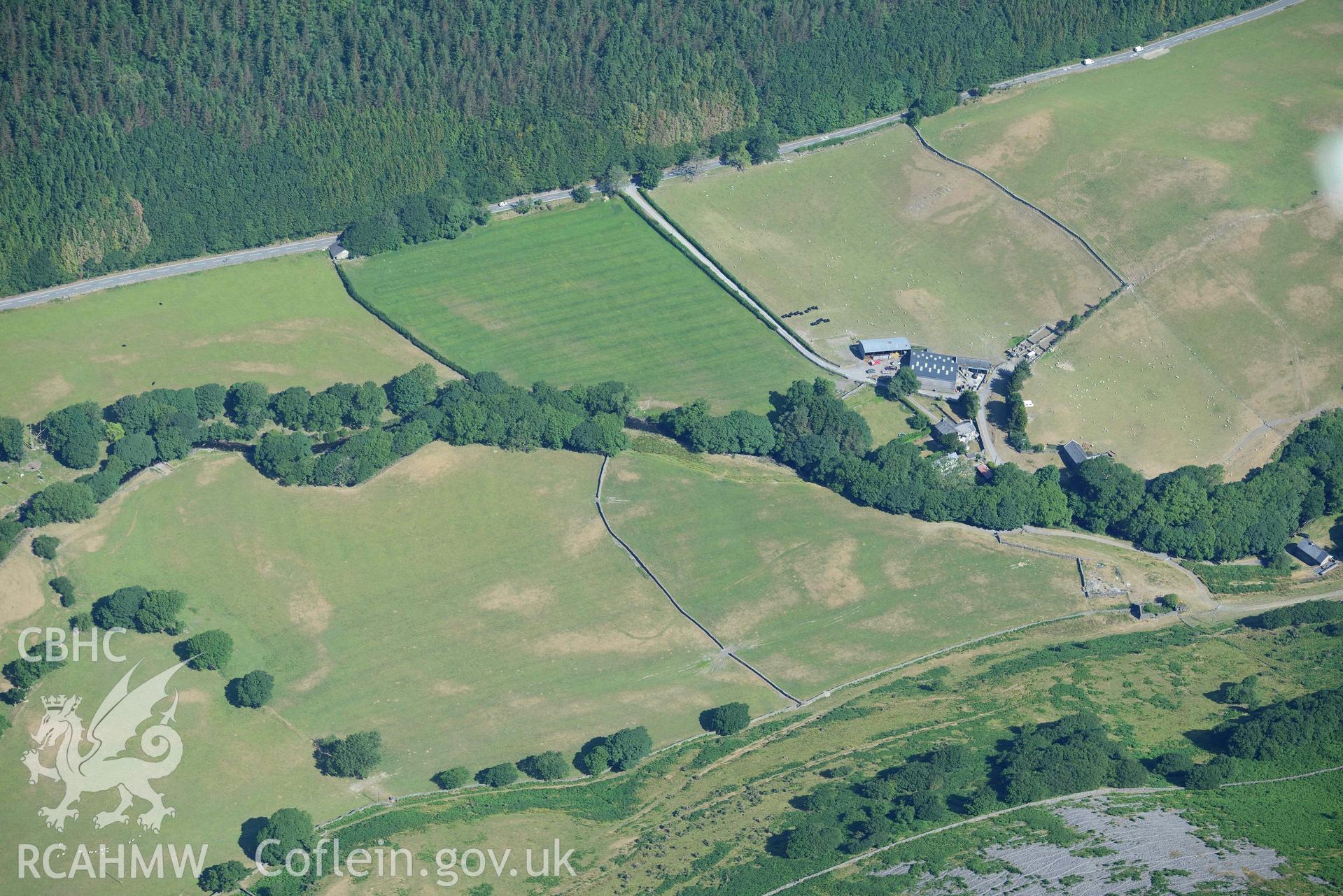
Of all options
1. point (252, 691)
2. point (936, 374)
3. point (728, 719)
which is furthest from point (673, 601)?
point (936, 374)

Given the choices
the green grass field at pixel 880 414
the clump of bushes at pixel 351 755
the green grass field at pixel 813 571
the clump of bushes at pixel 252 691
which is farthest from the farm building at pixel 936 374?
the clump of bushes at pixel 252 691

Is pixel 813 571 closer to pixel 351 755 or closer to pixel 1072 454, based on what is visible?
pixel 1072 454

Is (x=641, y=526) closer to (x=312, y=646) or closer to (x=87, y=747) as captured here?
(x=312, y=646)

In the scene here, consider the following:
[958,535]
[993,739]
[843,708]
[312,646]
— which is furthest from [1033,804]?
[312,646]

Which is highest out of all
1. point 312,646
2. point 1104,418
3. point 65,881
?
point 1104,418

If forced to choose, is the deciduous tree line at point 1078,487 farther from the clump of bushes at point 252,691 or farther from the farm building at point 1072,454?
the clump of bushes at point 252,691

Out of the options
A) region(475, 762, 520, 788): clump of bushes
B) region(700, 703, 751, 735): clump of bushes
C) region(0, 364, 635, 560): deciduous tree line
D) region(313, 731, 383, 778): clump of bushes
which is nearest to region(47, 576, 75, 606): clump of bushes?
region(0, 364, 635, 560): deciduous tree line
